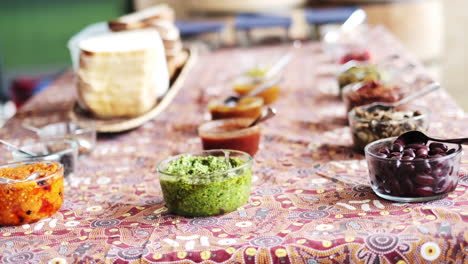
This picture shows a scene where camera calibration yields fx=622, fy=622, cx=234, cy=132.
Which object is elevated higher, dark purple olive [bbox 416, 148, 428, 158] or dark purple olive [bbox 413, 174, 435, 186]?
dark purple olive [bbox 416, 148, 428, 158]

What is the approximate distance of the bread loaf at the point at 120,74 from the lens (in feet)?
5.67

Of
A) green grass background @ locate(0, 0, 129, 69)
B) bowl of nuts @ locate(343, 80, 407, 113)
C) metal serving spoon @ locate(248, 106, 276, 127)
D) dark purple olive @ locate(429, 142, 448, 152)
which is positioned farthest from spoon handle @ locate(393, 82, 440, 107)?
green grass background @ locate(0, 0, 129, 69)

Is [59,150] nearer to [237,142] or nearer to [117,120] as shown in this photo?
[117,120]

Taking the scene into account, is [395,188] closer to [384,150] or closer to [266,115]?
[384,150]

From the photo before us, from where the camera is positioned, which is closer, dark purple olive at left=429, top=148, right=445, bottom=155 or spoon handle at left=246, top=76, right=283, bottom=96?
dark purple olive at left=429, top=148, right=445, bottom=155

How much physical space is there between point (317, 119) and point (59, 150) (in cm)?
73

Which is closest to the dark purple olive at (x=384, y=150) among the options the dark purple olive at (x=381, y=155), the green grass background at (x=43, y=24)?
the dark purple olive at (x=381, y=155)

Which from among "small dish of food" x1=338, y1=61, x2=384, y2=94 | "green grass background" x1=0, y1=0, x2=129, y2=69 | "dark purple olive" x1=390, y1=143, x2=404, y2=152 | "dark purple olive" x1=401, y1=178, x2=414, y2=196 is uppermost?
"dark purple olive" x1=390, y1=143, x2=404, y2=152

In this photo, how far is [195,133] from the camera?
178cm

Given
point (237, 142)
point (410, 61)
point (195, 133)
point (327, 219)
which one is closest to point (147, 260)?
point (327, 219)

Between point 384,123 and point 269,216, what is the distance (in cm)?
42

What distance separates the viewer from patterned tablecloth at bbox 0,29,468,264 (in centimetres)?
95

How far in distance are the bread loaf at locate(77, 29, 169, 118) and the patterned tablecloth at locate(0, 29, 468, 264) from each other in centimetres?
9

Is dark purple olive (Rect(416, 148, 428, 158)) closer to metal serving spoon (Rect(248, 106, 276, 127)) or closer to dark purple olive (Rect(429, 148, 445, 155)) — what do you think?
dark purple olive (Rect(429, 148, 445, 155))
